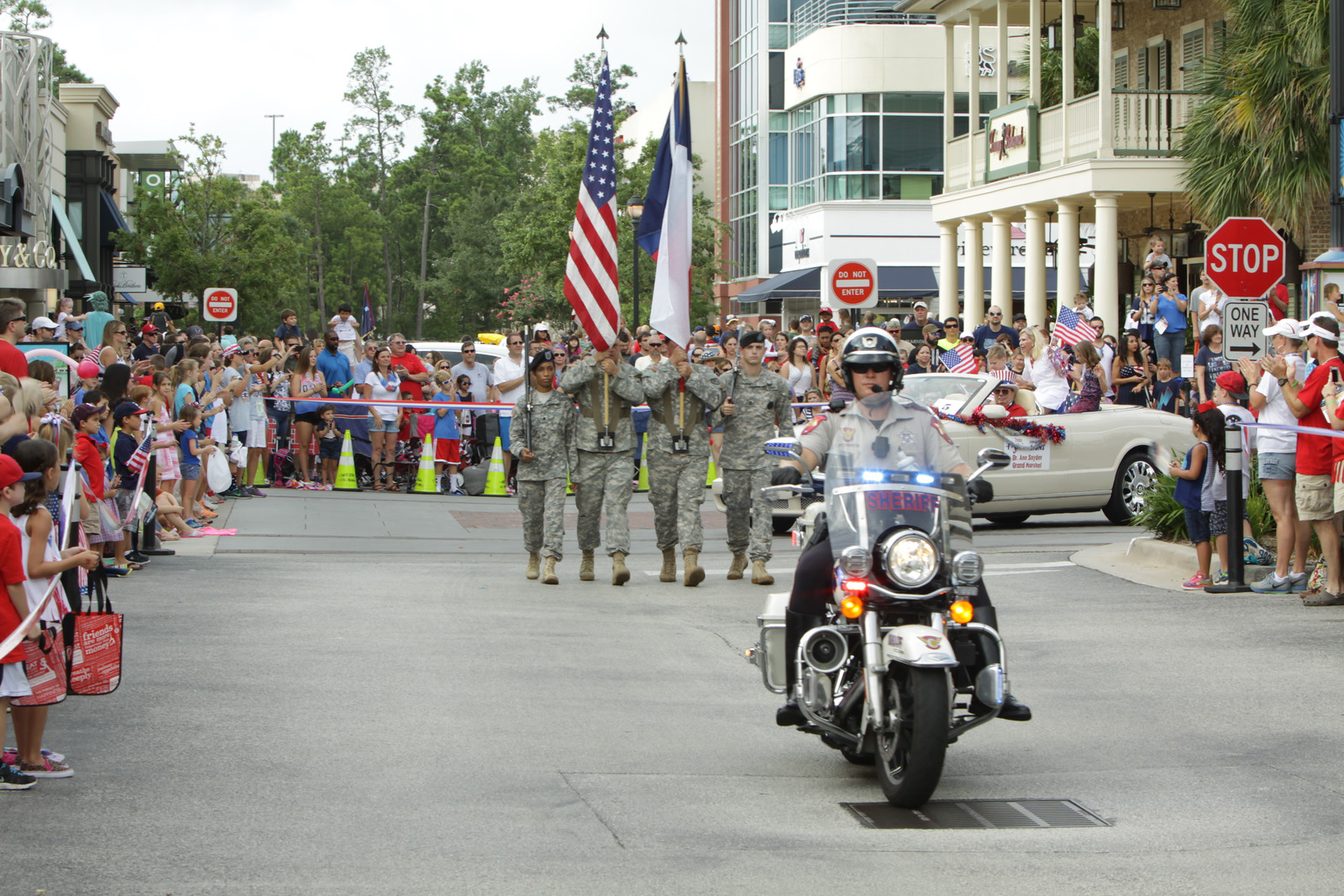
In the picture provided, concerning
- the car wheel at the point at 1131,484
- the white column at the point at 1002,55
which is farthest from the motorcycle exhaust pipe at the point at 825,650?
the white column at the point at 1002,55

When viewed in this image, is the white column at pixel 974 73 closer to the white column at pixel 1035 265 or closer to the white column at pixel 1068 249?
the white column at pixel 1035 265

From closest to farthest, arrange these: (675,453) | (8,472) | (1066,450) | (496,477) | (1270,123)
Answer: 1. (8,472)
2. (675,453)
3. (1066,450)
4. (496,477)
5. (1270,123)

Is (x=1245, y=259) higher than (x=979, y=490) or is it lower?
higher

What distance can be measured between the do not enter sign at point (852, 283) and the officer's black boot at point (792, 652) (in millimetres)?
14961

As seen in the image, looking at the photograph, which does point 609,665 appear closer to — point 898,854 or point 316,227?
point 898,854

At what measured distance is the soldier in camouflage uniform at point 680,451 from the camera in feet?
42.8

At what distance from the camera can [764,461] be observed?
13.2 metres

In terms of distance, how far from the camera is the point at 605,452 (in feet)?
43.5

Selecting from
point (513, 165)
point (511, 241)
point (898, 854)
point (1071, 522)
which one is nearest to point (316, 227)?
point (513, 165)

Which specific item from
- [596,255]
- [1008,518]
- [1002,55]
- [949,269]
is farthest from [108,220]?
[596,255]

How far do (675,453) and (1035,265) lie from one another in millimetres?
20889

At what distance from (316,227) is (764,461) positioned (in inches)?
2514

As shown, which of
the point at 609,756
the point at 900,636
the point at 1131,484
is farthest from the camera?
the point at 1131,484

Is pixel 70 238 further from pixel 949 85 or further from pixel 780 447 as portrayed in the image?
pixel 780 447
